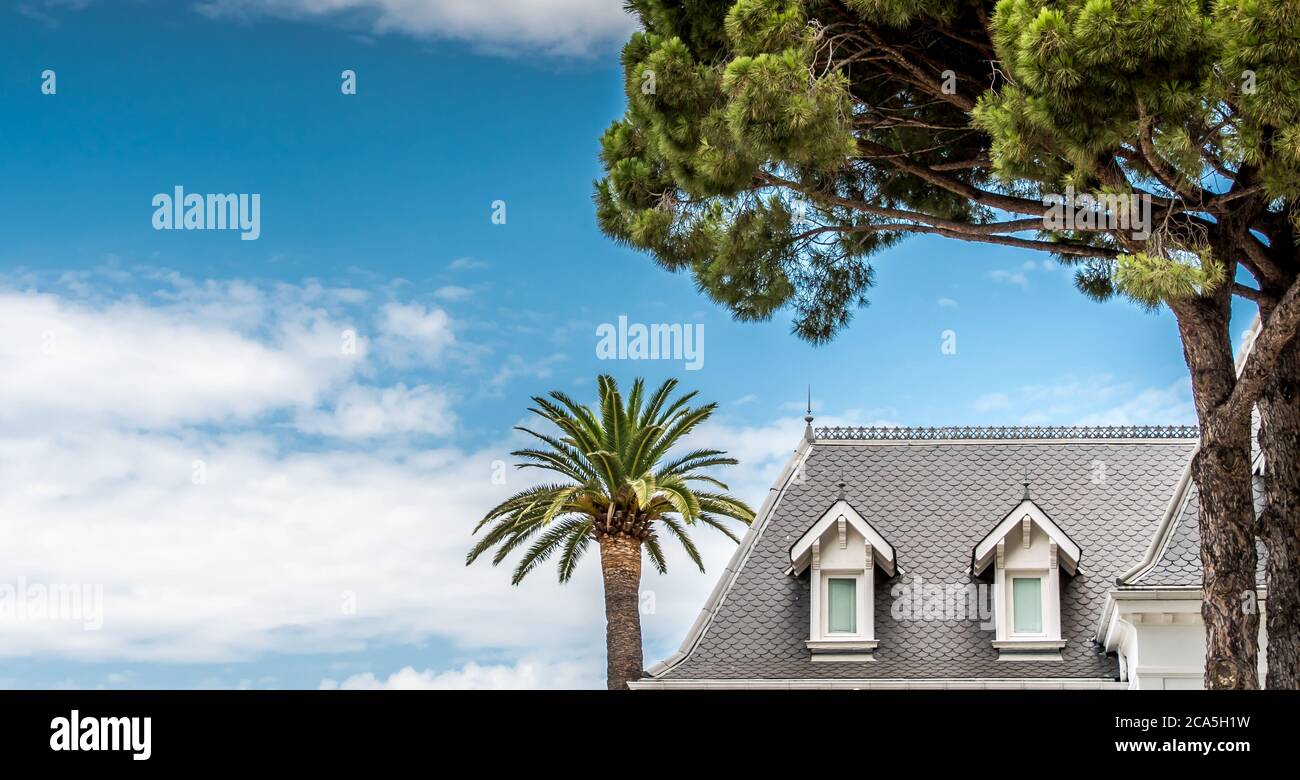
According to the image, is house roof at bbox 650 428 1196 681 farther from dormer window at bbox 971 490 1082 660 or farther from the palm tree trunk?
the palm tree trunk

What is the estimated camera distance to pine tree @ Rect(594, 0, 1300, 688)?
1109 cm

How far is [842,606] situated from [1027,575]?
131 inches

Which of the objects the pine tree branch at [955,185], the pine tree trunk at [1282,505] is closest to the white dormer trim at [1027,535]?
the pine tree trunk at [1282,505]

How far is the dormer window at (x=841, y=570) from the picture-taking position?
22.7 m

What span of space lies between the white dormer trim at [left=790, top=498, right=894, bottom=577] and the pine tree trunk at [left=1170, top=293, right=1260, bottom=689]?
9.75 metres

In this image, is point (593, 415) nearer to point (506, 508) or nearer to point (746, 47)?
point (506, 508)

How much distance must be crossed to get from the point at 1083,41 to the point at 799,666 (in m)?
13.7

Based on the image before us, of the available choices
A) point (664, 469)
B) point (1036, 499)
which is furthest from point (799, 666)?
point (664, 469)

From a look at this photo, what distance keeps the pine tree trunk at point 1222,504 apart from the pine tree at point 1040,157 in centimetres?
2

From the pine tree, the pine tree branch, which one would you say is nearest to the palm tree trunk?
the pine tree

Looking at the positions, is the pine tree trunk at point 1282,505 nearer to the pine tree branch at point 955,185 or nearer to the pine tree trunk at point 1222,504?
the pine tree trunk at point 1222,504
